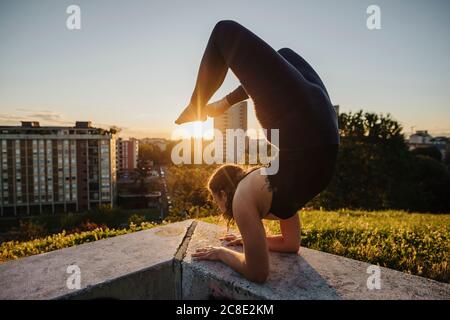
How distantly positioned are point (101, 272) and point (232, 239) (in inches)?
48.0

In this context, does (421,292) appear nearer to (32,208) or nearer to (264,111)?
(264,111)

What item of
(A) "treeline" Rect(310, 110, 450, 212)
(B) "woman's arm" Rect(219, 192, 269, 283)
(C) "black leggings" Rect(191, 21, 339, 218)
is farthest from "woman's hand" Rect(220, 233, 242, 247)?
(A) "treeline" Rect(310, 110, 450, 212)

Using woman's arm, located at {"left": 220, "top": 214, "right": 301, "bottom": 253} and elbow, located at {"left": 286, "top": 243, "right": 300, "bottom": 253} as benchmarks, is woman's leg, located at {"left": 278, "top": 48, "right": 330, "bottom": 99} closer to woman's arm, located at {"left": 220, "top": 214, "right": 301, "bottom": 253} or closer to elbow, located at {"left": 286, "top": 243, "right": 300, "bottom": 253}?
woman's arm, located at {"left": 220, "top": 214, "right": 301, "bottom": 253}

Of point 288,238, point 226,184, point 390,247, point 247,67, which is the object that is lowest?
point 390,247

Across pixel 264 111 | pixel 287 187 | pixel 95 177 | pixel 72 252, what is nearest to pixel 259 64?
pixel 264 111

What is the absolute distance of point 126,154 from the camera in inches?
4326

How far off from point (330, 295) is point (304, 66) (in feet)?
5.16

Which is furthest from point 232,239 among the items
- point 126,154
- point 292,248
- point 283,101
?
point 126,154

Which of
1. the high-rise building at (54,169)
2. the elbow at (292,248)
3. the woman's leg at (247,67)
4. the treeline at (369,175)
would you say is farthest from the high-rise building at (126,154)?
the woman's leg at (247,67)

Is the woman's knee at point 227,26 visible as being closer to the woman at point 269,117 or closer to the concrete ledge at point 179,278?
the woman at point 269,117

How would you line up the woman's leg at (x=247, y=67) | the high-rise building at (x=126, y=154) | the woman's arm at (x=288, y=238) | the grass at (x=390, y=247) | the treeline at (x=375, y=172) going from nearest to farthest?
the woman's leg at (x=247, y=67) → the woman's arm at (x=288, y=238) → the grass at (x=390, y=247) → the treeline at (x=375, y=172) → the high-rise building at (x=126, y=154)

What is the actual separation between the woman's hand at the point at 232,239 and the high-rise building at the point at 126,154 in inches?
4285

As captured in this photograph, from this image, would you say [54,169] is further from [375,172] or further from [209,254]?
[209,254]

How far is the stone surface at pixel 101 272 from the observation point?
5.85ft
